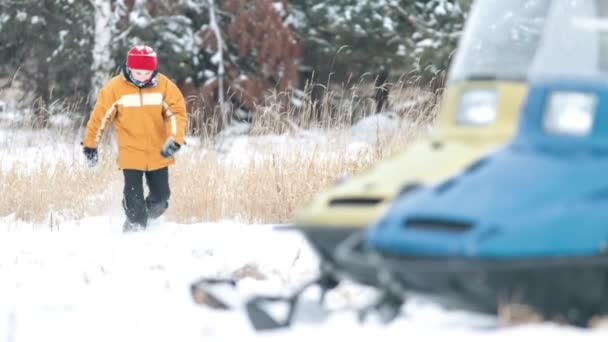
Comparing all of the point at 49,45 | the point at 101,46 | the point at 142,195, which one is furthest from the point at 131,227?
the point at 49,45

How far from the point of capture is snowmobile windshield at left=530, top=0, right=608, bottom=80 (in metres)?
4.17

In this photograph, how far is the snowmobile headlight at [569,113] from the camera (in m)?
4.00

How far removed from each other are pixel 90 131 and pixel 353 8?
10.5 meters

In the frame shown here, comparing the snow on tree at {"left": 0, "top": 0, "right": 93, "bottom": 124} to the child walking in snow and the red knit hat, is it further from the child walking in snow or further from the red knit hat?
the red knit hat

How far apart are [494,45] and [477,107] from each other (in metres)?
1.21

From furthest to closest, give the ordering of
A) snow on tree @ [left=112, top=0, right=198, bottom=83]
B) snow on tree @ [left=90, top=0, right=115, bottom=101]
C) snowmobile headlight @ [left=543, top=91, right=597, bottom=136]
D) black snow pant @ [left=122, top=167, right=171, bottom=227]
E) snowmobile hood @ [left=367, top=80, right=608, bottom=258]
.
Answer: snow on tree @ [left=112, top=0, right=198, bottom=83] < snow on tree @ [left=90, top=0, right=115, bottom=101] < black snow pant @ [left=122, top=167, right=171, bottom=227] < snowmobile headlight @ [left=543, top=91, right=597, bottom=136] < snowmobile hood @ [left=367, top=80, right=608, bottom=258]

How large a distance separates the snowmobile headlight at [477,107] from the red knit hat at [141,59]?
3.71m

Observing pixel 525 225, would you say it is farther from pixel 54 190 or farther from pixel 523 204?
pixel 54 190

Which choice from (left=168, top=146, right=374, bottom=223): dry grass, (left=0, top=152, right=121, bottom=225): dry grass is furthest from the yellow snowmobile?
(left=0, top=152, right=121, bottom=225): dry grass

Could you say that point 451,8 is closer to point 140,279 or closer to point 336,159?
point 336,159

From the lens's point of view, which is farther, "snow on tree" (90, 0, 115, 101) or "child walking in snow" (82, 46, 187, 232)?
"snow on tree" (90, 0, 115, 101)

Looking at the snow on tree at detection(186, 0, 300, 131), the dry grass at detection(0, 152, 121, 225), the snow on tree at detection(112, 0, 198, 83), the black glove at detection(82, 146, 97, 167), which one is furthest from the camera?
the snow on tree at detection(186, 0, 300, 131)

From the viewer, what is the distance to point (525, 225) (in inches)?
144

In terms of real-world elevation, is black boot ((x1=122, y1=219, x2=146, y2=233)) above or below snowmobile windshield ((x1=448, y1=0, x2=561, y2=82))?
below
